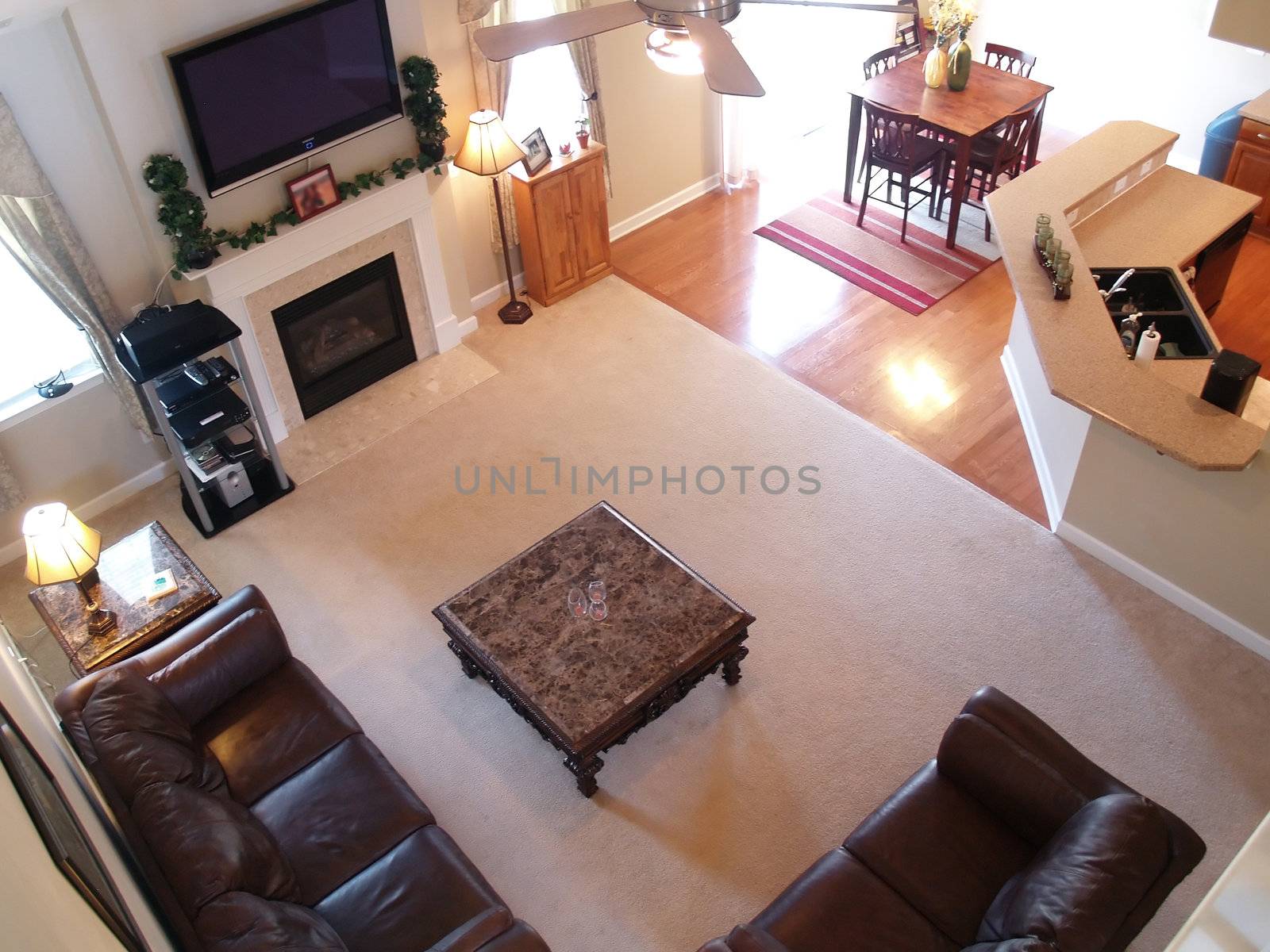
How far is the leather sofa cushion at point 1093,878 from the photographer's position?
2.80 metres

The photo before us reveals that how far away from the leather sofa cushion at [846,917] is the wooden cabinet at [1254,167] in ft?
16.3

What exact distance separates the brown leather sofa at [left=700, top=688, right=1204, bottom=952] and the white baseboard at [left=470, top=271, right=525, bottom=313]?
4.06 m

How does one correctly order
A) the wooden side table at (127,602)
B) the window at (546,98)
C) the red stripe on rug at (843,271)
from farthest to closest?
the red stripe on rug at (843,271)
the window at (546,98)
the wooden side table at (127,602)

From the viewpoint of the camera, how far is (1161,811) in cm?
306

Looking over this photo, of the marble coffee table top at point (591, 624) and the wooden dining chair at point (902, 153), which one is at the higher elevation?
the wooden dining chair at point (902, 153)

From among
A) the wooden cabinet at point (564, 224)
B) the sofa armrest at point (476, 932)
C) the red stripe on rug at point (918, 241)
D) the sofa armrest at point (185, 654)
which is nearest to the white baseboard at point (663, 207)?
the wooden cabinet at point (564, 224)

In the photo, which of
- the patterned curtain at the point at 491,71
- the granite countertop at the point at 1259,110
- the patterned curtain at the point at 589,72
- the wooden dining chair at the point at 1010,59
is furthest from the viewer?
the wooden dining chair at the point at 1010,59

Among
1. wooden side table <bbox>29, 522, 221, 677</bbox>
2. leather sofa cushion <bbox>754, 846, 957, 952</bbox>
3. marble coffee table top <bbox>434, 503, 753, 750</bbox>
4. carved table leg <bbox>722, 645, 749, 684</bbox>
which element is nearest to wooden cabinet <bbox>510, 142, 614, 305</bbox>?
marble coffee table top <bbox>434, 503, 753, 750</bbox>

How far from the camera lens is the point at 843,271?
6773 millimetres

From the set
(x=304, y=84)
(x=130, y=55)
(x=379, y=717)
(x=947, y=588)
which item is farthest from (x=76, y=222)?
(x=947, y=588)

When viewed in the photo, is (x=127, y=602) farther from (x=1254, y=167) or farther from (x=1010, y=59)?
(x=1254, y=167)

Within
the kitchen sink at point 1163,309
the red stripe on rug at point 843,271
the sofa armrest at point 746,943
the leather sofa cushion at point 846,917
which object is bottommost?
the red stripe on rug at point 843,271

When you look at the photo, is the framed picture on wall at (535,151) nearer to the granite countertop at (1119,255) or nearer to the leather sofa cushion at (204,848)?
the granite countertop at (1119,255)

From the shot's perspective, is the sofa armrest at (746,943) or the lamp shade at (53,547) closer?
the sofa armrest at (746,943)
